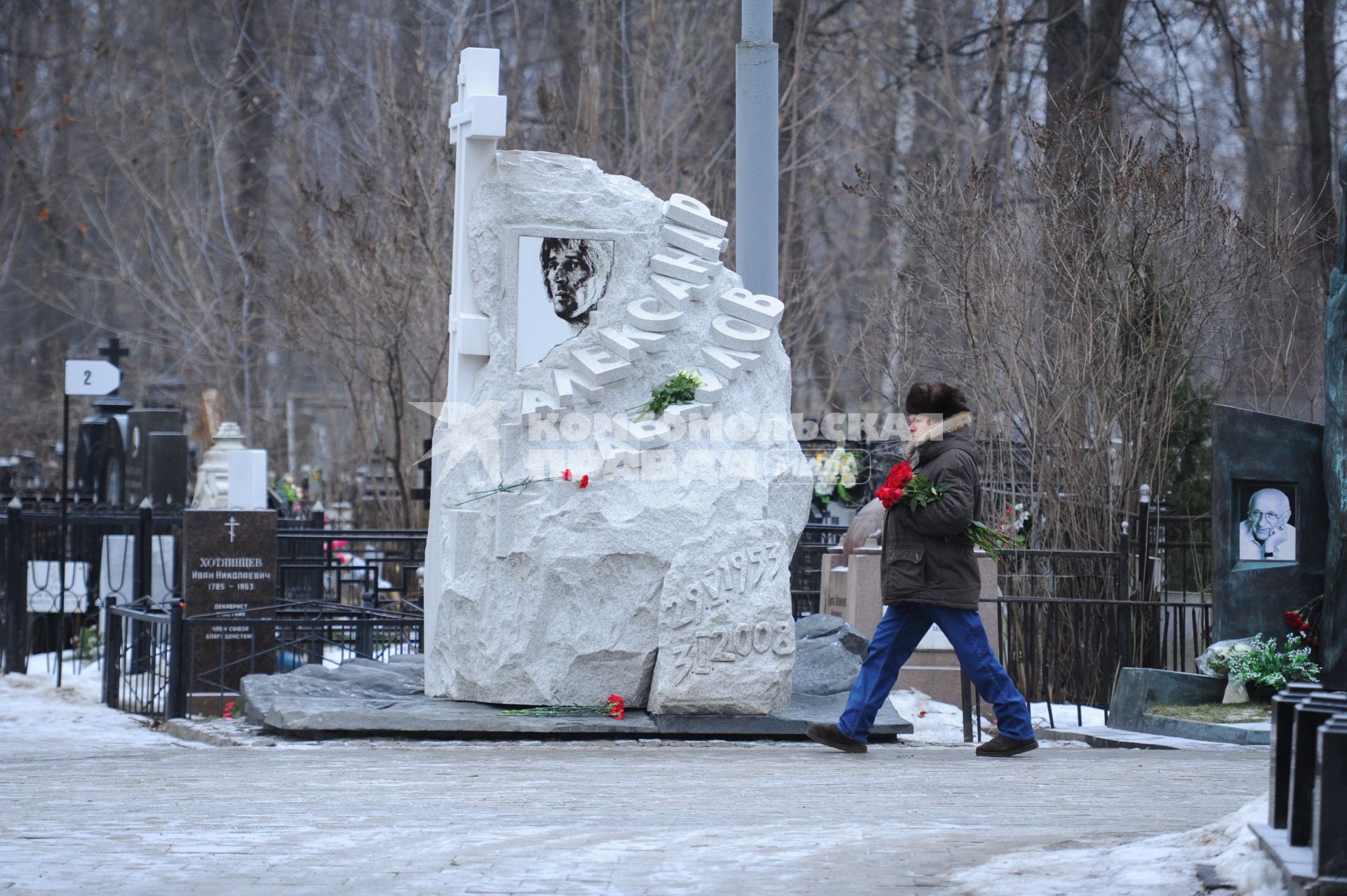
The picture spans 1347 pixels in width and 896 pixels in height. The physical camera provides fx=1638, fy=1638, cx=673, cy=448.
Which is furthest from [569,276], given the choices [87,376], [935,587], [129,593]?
[87,376]

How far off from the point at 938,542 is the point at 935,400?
2.45 ft

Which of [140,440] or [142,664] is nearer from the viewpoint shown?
[142,664]

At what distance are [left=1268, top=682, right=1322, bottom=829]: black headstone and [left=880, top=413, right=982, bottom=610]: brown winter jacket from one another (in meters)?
3.37

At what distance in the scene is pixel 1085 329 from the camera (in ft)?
43.4

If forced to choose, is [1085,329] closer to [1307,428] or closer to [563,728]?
[1307,428]

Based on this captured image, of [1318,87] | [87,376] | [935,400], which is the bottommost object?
[935,400]

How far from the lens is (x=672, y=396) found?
9.12m

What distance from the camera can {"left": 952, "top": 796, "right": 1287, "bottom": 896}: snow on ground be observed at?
4.57 m

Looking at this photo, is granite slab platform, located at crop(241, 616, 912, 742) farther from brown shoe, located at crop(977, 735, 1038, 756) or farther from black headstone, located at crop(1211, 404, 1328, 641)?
black headstone, located at crop(1211, 404, 1328, 641)

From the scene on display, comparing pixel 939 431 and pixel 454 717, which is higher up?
pixel 939 431

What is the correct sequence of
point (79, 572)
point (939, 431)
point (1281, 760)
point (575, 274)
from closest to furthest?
point (1281, 760) < point (939, 431) < point (575, 274) < point (79, 572)

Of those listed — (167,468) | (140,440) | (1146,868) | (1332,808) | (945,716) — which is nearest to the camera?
(1332,808)

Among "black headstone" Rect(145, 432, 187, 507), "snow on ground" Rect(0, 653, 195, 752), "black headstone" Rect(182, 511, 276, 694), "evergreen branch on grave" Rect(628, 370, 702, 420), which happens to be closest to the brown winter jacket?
"evergreen branch on grave" Rect(628, 370, 702, 420)

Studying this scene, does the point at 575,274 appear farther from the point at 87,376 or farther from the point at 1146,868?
the point at 87,376
